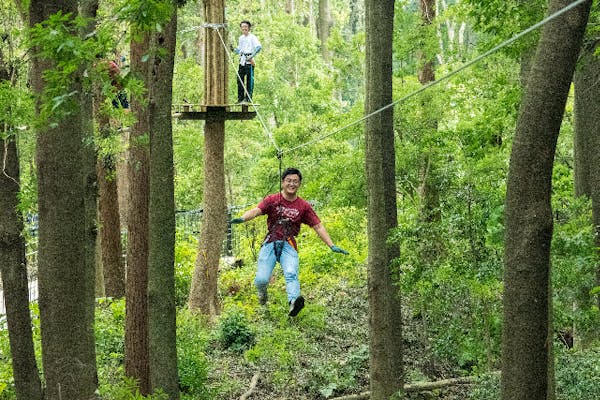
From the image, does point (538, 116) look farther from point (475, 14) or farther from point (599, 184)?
point (599, 184)

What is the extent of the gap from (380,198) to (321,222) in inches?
114

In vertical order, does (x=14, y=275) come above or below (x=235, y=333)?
above

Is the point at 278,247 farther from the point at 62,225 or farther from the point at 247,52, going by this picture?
the point at 247,52

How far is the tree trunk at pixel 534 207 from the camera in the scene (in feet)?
19.0

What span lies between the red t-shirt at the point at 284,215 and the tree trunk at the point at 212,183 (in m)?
4.15

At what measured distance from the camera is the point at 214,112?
12.8 metres

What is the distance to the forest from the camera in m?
4.93

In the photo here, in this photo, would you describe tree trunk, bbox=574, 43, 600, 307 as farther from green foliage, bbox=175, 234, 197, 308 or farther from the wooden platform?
green foliage, bbox=175, 234, 197, 308

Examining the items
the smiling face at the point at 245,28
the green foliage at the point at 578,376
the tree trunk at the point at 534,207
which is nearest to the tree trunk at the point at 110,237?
the smiling face at the point at 245,28

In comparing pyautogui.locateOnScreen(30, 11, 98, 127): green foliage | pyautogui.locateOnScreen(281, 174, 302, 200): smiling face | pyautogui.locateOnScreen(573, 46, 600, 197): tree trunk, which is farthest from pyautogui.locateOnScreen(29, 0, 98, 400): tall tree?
pyautogui.locateOnScreen(573, 46, 600, 197): tree trunk

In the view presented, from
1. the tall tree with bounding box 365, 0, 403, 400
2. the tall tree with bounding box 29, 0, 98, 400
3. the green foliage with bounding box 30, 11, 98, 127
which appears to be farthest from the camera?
the tall tree with bounding box 365, 0, 403, 400

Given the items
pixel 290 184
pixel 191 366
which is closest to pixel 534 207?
pixel 290 184

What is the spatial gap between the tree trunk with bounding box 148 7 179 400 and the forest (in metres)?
0.02

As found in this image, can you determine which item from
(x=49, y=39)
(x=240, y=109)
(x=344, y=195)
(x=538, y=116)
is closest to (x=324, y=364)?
(x=344, y=195)
